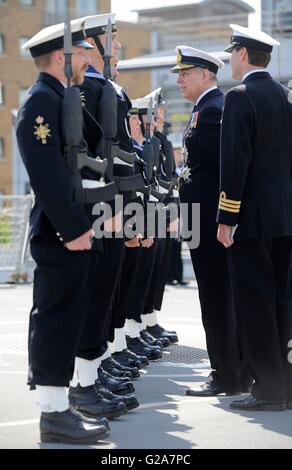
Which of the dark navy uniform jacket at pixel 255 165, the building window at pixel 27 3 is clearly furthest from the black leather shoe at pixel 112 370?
the building window at pixel 27 3

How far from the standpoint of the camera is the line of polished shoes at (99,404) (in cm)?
577

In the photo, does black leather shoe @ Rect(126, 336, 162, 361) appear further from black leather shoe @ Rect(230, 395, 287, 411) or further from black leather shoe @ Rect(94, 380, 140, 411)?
black leather shoe @ Rect(230, 395, 287, 411)

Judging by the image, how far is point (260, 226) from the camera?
22.2ft

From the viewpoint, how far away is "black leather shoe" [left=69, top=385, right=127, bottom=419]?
255 inches

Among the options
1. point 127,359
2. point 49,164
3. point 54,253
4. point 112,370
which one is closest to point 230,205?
point 54,253

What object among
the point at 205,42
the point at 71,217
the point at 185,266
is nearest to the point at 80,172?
the point at 71,217

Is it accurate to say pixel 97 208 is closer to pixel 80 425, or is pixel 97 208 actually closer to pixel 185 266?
pixel 80 425

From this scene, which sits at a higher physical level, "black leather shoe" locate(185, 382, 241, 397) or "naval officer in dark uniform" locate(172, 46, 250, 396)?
"naval officer in dark uniform" locate(172, 46, 250, 396)

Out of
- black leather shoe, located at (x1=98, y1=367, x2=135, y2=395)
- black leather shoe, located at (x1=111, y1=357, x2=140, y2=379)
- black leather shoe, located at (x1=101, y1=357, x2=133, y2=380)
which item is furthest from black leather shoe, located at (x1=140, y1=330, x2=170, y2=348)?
black leather shoe, located at (x1=98, y1=367, x2=135, y2=395)

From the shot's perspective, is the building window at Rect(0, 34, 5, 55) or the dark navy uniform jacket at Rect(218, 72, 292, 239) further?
the building window at Rect(0, 34, 5, 55)

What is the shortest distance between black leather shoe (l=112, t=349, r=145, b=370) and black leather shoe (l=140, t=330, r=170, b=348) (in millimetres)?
1105

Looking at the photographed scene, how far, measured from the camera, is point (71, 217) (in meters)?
5.63

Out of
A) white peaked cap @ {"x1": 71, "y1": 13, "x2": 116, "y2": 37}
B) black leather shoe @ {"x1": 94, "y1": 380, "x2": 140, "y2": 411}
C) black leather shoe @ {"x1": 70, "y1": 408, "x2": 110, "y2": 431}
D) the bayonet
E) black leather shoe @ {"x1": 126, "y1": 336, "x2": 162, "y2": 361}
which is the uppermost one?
white peaked cap @ {"x1": 71, "y1": 13, "x2": 116, "y2": 37}

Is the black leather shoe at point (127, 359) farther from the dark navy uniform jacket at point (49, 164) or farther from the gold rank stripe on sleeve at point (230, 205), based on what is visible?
the dark navy uniform jacket at point (49, 164)
